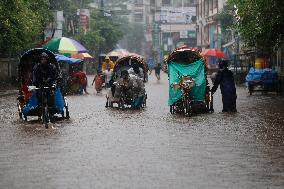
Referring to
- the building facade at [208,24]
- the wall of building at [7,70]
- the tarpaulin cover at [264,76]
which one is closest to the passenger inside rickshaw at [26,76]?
the tarpaulin cover at [264,76]

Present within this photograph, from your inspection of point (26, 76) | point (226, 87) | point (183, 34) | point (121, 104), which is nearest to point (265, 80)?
point (121, 104)

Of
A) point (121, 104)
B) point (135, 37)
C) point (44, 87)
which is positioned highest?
point (135, 37)

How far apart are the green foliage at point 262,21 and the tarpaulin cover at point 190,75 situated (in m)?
5.29

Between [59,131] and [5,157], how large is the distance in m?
4.00

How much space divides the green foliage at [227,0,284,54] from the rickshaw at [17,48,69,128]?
9442mm

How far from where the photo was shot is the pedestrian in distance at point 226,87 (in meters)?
20.4

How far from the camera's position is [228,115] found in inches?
752

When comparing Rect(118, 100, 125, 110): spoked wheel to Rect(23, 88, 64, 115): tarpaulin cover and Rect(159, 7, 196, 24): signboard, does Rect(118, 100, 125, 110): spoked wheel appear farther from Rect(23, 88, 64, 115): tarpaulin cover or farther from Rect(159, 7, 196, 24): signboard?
Rect(159, 7, 196, 24): signboard

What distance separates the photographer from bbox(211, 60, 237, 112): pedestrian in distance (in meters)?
20.4

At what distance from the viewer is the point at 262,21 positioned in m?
25.2

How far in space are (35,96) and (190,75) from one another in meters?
5.11

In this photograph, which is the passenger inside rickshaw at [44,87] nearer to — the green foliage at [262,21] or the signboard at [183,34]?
the green foliage at [262,21]

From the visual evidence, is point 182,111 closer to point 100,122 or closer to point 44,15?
point 100,122

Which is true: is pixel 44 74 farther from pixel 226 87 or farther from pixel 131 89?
pixel 226 87
